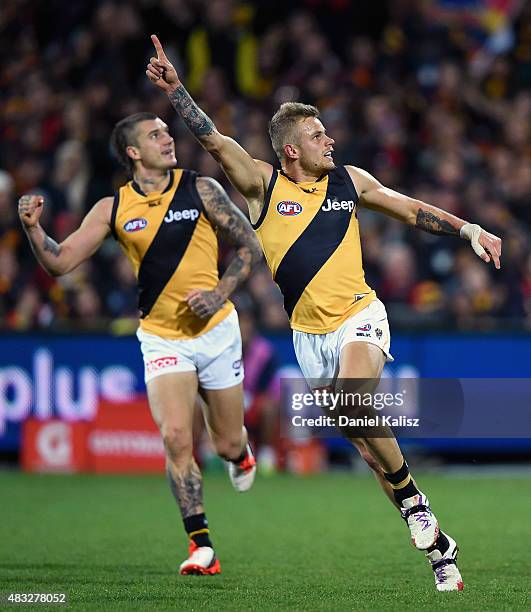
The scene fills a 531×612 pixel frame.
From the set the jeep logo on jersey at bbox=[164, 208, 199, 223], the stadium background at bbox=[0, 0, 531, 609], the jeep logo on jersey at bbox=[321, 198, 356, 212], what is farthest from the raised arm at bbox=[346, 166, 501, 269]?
the stadium background at bbox=[0, 0, 531, 609]

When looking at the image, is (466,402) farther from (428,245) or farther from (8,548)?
(8,548)

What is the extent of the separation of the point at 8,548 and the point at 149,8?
1160cm

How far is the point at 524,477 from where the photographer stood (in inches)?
594

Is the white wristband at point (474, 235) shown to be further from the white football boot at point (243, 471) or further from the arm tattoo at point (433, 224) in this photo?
the white football boot at point (243, 471)

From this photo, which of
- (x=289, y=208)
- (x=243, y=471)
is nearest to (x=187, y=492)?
(x=243, y=471)

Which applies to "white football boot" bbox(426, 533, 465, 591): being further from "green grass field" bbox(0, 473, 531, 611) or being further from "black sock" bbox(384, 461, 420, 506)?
"black sock" bbox(384, 461, 420, 506)

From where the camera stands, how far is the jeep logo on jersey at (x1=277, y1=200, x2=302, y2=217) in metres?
8.02

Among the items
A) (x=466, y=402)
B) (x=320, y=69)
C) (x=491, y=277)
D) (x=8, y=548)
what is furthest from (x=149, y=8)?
(x=8, y=548)

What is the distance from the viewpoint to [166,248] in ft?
28.6

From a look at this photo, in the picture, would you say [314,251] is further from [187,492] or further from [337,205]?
[187,492]

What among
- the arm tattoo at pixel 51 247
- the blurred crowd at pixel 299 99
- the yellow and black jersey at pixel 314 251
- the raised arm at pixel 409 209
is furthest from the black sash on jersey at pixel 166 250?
the blurred crowd at pixel 299 99

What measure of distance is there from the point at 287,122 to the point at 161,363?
5.84ft

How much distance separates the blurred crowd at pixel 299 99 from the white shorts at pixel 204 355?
6781mm

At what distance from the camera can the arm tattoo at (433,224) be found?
7.98m
